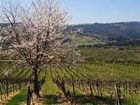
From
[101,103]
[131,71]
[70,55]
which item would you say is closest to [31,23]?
[70,55]

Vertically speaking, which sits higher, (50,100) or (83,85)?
(50,100)

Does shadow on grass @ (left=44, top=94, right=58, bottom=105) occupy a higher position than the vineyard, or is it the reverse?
shadow on grass @ (left=44, top=94, right=58, bottom=105)

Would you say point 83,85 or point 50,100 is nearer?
point 50,100

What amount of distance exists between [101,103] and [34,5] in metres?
18.5

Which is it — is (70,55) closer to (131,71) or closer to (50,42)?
(50,42)

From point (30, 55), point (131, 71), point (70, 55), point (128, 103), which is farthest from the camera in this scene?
point (131, 71)

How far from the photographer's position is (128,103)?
42.0m

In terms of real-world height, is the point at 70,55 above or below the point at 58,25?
below

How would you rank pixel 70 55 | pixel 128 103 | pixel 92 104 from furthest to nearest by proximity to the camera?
pixel 70 55
pixel 128 103
pixel 92 104

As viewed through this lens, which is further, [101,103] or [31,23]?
[31,23]

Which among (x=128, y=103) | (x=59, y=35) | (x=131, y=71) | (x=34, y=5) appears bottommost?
(x=131, y=71)

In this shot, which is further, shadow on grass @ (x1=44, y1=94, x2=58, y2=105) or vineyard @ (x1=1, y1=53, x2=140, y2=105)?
vineyard @ (x1=1, y1=53, x2=140, y2=105)

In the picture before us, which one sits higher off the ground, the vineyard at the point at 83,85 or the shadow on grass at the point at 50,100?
the shadow on grass at the point at 50,100

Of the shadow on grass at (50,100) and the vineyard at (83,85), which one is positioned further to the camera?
the vineyard at (83,85)
